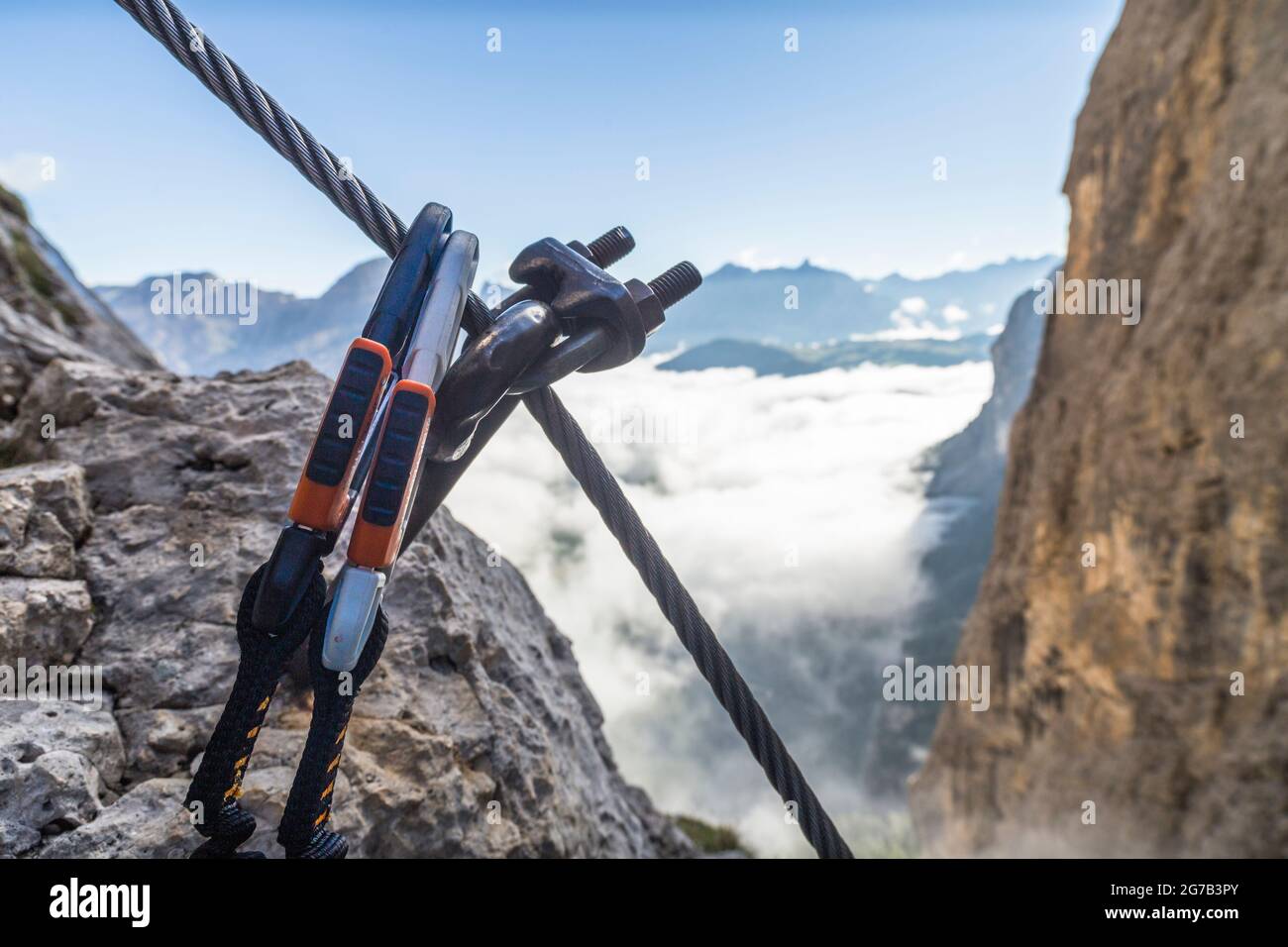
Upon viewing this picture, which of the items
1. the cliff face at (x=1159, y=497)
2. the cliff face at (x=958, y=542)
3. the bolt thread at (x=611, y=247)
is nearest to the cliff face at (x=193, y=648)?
the bolt thread at (x=611, y=247)

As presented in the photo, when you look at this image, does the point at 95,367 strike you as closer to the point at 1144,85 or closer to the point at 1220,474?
the point at 1220,474

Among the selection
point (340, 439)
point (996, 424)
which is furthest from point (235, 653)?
point (996, 424)

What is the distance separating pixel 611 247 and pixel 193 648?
2295mm

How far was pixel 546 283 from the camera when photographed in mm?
2371

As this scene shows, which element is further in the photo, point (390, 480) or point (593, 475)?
point (593, 475)

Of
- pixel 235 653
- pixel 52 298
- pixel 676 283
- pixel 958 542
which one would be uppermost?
A: pixel 52 298

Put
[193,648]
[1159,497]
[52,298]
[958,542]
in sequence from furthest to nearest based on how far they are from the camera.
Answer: [958,542] → [1159,497] → [52,298] → [193,648]

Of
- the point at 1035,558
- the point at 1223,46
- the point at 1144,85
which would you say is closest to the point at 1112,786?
the point at 1035,558

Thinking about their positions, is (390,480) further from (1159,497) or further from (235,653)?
(1159,497)

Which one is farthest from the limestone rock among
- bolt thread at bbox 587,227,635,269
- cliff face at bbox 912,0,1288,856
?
cliff face at bbox 912,0,1288,856

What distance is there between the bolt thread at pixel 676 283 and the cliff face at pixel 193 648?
1.89m

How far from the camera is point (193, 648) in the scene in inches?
106
